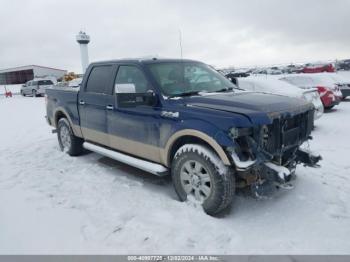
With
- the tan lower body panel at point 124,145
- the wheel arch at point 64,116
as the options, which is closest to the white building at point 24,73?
the wheel arch at point 64,116

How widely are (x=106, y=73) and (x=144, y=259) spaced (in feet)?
10.9

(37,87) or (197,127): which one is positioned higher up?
(37,87)

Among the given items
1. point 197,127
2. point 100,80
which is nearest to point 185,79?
point 197,127

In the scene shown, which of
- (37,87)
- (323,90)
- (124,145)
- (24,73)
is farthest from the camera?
(24,73)

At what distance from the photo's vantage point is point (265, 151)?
3.63 metres

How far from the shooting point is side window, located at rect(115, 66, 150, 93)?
4551mm

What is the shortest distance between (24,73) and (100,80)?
73.7 meters

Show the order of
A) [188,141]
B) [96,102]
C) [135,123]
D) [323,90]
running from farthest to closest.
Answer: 1. [323,90]
2. [96,102]
3. [135,123]
4. [188,141]

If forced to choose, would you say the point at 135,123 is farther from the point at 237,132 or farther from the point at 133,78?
the point at 237,132

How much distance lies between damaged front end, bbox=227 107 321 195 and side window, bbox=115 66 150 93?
5.37 ft

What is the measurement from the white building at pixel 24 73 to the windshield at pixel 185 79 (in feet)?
227

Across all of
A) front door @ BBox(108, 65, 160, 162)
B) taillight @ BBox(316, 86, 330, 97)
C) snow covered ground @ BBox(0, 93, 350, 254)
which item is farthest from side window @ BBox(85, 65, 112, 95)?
taillight @ BBox(316, 86, 330, 97)

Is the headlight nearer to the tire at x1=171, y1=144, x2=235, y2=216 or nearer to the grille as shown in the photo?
the grille

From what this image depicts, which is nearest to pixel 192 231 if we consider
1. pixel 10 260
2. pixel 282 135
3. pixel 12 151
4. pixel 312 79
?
pixel 282 135
